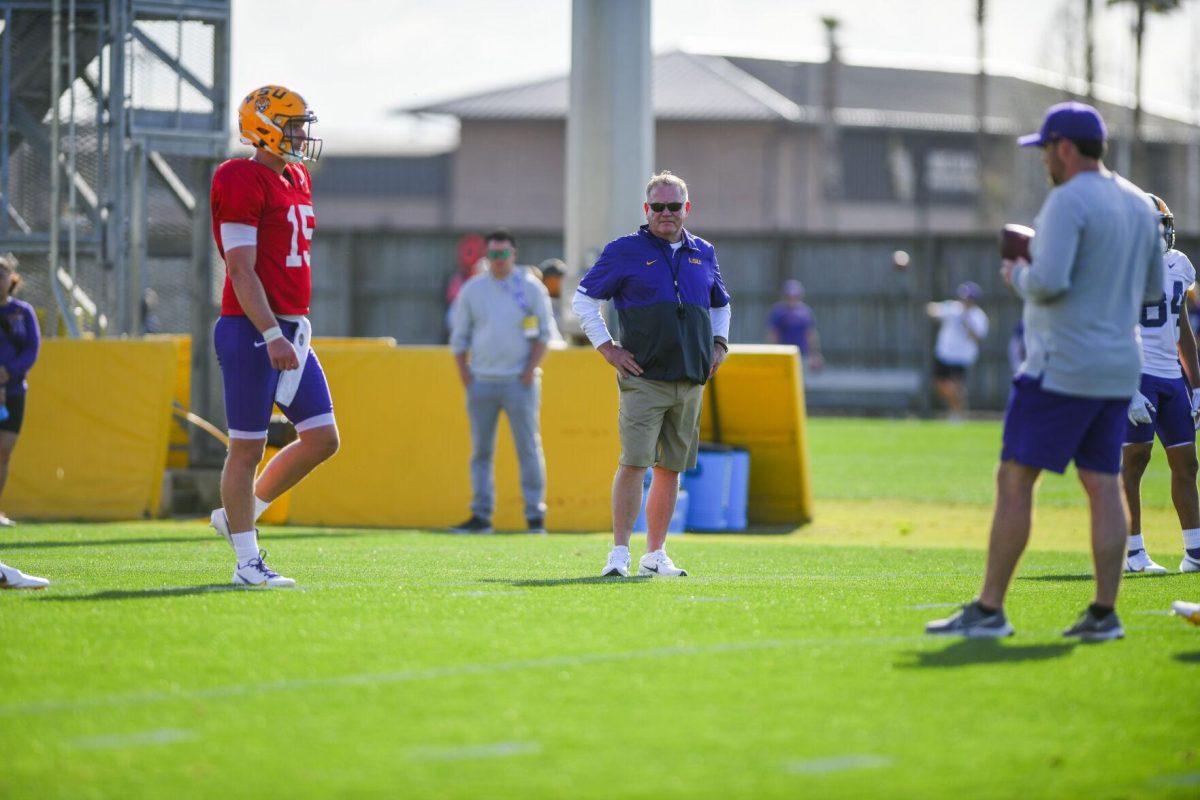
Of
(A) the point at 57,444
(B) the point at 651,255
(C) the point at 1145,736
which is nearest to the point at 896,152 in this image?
(A) the point at 57,444

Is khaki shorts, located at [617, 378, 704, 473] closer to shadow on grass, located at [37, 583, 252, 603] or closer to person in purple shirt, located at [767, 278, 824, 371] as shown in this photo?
shadow on grass, located at [37, 583, 252, 603]

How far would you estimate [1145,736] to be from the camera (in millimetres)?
5410

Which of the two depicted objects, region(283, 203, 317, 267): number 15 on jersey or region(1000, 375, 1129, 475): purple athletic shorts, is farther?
region(283, 203, 317, 267): number 15 on jersey

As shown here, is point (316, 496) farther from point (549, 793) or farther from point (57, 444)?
point (549, 793)

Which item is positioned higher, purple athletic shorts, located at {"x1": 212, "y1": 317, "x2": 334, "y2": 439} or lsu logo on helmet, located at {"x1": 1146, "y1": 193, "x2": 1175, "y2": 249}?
lsu logo on helmet, located at {"x1": 1146, "y1": 193, "x2": 1175, "y2": 249}

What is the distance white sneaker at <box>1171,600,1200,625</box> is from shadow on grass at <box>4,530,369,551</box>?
23.1ft

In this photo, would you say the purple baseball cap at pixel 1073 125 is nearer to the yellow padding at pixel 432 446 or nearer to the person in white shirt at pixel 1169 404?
the person in white shirt at pixel 1169 404

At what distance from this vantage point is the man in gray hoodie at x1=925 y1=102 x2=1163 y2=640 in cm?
675

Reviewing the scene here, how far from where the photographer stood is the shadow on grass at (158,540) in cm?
1184

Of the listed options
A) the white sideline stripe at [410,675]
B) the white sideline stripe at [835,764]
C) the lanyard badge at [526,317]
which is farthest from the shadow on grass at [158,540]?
the white sideline stripe at [835,764]

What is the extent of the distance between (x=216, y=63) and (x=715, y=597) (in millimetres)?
10614

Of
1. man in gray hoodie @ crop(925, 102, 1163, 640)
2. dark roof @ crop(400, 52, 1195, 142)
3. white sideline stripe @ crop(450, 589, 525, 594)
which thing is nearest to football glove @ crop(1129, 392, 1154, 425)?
man in gray hoodie @ crop(925, 102, 1163, 640)

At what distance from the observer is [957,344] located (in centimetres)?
3212

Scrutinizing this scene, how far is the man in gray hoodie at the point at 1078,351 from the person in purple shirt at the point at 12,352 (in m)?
8.94
